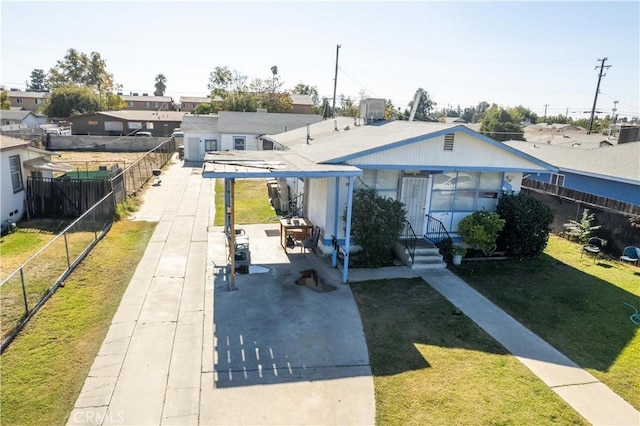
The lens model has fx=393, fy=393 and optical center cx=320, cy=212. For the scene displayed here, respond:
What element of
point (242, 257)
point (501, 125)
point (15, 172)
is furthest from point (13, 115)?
point (501, 125)

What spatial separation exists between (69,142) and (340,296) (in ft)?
126

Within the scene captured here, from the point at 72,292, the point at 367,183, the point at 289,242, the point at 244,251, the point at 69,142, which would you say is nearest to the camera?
the point at 72,292

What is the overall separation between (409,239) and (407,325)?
15.2 ft

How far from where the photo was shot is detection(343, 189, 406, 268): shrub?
36.4 feet

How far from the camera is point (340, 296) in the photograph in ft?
31.8

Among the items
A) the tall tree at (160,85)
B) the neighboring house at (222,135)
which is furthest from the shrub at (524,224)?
the tall tree at (160,85)

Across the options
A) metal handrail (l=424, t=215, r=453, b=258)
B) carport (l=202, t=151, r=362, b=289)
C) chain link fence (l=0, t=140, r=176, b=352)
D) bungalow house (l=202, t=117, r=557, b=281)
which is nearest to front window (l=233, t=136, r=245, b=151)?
chain link fence (l=0, t=140, r=176, b=352)

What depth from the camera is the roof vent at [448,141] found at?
474 inches

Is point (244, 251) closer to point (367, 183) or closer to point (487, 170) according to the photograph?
point (367, 183)

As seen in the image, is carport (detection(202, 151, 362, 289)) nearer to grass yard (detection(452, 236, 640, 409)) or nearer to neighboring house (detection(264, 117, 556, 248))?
neighboring house (detection(264, 117, 556, 248))

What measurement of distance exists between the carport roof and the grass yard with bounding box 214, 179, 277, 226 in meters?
4.33

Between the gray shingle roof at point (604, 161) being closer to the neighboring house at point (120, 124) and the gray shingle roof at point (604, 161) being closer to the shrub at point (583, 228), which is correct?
the shrub at point (583, 228)

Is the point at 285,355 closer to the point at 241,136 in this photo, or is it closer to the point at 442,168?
the point at 442,168

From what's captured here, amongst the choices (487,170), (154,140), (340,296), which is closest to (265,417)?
(340,296)
